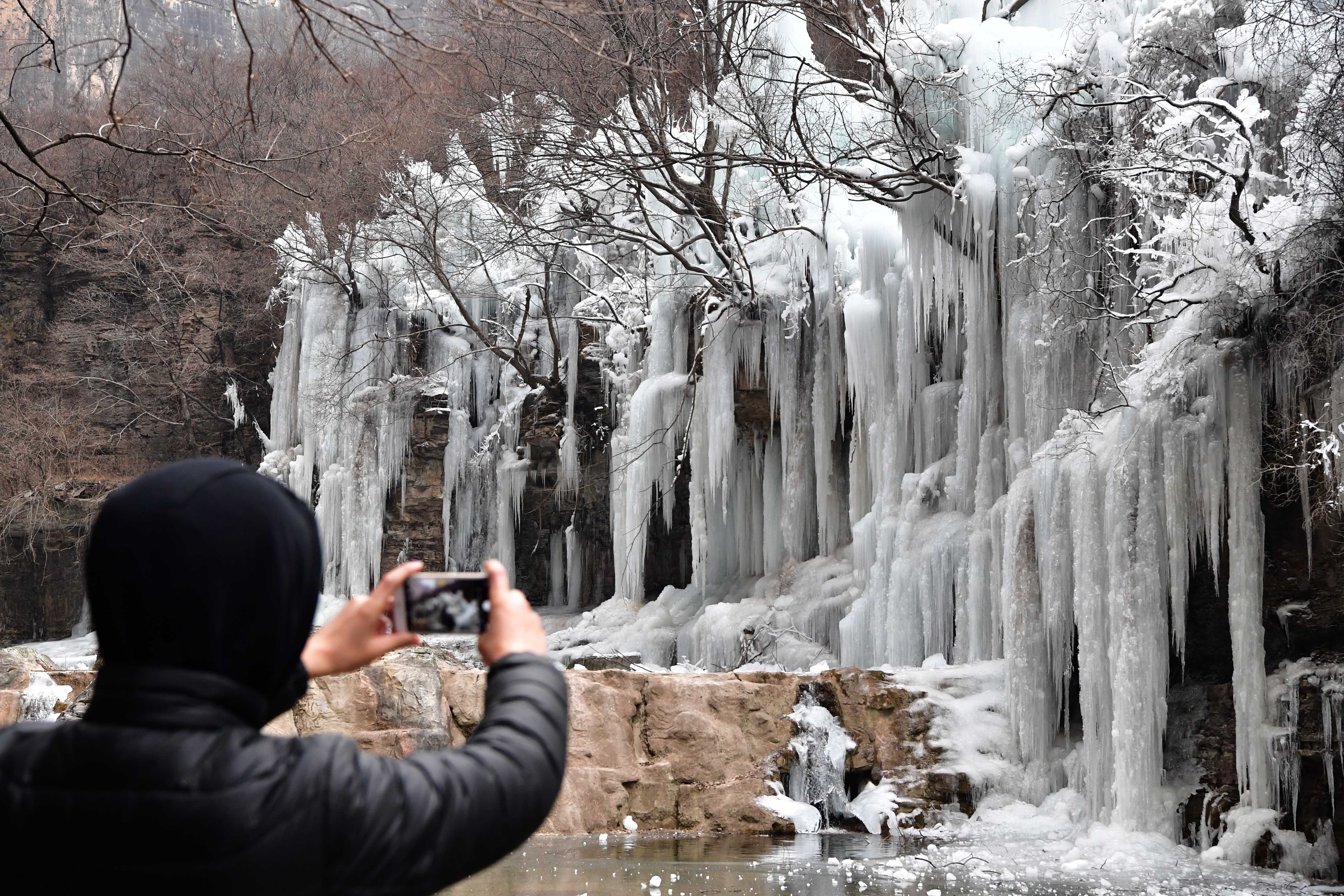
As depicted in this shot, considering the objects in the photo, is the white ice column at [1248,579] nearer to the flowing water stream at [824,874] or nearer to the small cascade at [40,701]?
the flowing water stream at [824,874]

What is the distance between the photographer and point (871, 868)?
7.45m

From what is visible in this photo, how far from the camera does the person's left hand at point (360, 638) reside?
138 cm

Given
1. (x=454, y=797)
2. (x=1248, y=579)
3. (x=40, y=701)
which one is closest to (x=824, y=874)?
(x=1248, y=579)

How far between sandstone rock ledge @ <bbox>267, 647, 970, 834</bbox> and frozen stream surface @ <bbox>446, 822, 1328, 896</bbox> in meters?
0.46

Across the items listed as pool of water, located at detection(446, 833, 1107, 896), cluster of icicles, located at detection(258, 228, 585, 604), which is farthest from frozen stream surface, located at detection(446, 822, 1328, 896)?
cluster of icicles, located at detection(258, 228, 585, 604)

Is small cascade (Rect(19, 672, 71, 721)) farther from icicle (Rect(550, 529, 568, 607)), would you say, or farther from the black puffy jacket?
icicle (Rect(550, 529, 568, 607))

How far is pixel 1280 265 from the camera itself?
8.02 meters

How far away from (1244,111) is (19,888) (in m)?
8.48

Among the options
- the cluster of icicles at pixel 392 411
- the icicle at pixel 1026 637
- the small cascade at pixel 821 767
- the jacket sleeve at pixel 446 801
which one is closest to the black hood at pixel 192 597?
the jacket sleeve at pixel 446 801

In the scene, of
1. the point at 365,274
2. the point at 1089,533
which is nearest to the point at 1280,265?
the point at 1089,533

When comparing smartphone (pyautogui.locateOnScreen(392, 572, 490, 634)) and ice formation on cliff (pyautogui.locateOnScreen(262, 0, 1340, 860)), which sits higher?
ice formation on cliff (pyautogui.locateOnScreen(262, 0, 1340, 860))

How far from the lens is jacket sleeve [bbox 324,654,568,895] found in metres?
1.14

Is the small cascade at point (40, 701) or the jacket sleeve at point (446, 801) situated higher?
the jacket sleeve at point (446, 801)

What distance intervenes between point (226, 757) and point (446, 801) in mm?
203
